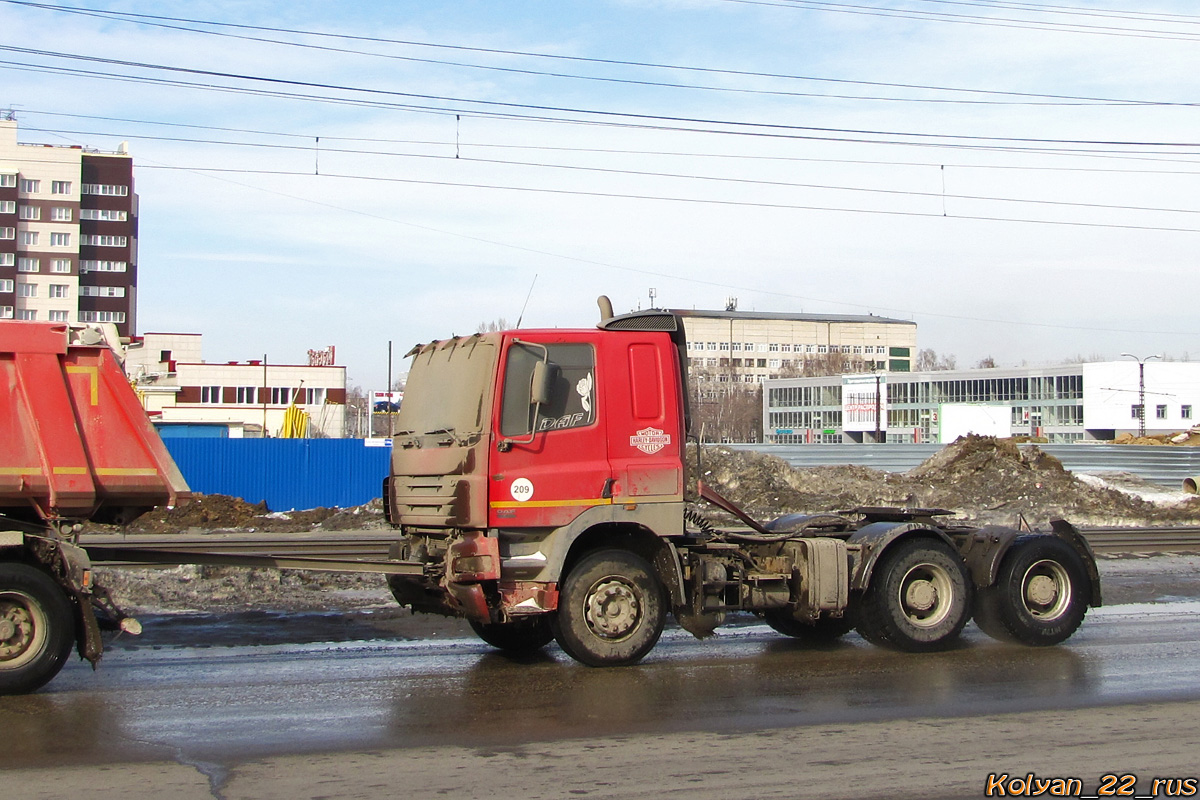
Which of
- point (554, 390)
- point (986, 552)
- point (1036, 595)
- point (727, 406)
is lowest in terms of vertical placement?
point (1036, 595)

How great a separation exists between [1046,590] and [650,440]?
4.30m

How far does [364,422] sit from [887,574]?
111 metres

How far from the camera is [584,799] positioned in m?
5.93

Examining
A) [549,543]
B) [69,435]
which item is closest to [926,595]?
[549,543]

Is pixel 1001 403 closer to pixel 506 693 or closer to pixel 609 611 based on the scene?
pixel 609 611

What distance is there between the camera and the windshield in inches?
366

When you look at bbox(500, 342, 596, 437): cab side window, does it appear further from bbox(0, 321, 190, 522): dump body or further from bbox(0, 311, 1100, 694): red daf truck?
bbox(0, 321, 190, 522): dump body

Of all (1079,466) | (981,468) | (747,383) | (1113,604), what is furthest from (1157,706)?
(747,383)

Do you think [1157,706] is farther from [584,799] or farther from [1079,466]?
[1079,466]

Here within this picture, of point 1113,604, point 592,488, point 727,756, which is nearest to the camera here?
point 727,756

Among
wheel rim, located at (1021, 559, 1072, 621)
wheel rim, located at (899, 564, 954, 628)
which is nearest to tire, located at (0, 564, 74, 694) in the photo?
wheel rim, located at (899, 564, 954, 628)

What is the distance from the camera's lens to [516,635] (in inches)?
410

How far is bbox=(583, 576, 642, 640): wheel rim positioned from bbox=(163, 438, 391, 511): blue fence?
996 inches

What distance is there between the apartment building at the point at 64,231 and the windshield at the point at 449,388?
291 ft
